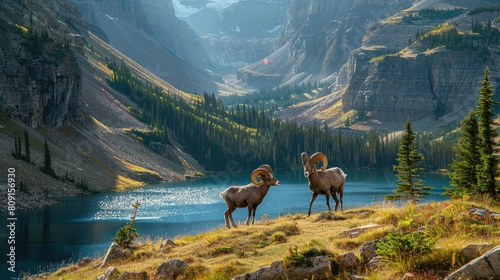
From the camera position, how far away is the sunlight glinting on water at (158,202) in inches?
3756

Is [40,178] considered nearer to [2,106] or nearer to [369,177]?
[2,106]

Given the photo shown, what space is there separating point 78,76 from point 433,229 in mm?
180972

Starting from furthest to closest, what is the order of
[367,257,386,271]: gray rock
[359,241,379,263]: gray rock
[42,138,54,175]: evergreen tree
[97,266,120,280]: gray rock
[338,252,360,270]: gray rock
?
[42,138,54,175]: evergreen tree < [97,266,120,280]: gray rock < [359,241,379,263]: gray rock < [338,252,360,270]: gray rock < [367,257,386,271]: gray rock

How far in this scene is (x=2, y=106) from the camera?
490ft

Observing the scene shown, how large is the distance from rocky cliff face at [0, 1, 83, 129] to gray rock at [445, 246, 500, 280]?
154229 millimetres

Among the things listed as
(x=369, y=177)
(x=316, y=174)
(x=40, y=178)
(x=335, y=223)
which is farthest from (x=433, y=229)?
(x=369, y=177)

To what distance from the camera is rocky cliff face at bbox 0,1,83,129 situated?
155125 mm

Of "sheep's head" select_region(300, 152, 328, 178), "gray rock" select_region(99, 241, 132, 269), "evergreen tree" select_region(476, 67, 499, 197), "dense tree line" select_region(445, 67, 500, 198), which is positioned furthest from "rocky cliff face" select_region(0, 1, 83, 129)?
"evergreen tree" select_region(476, 67, 499, 197)

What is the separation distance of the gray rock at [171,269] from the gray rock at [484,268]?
10043 mm

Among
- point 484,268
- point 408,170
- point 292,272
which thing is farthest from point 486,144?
point 484,268

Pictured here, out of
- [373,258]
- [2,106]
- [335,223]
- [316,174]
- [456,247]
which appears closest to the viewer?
[456,247]

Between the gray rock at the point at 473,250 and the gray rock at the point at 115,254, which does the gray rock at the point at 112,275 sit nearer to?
the gray rock at the point at 115,254

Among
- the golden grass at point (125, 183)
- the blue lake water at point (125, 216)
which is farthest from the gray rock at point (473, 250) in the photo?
the golden grass at point (125, 183)

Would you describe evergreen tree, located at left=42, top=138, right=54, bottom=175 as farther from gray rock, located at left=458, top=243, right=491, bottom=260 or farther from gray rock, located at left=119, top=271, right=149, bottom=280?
gray rock, located at left=458, top=243, right=491, bottom=260
